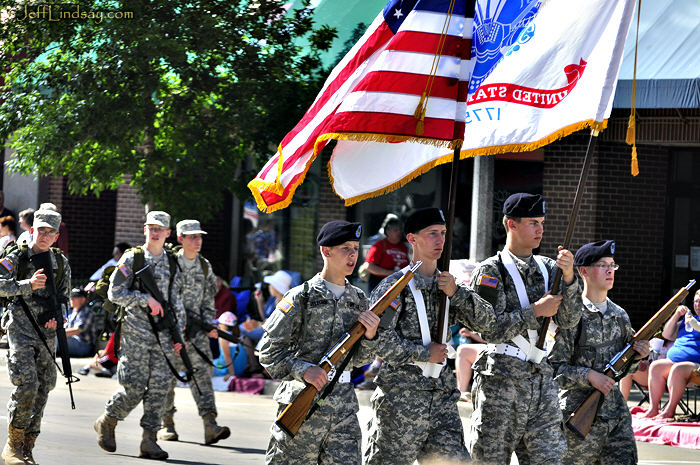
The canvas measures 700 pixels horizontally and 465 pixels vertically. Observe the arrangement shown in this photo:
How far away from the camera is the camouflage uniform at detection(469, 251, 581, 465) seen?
7.45 metres

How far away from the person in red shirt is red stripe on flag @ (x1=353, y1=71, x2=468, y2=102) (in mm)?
8855

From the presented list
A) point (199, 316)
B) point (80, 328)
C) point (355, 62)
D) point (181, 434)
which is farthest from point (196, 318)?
point (80, 328)

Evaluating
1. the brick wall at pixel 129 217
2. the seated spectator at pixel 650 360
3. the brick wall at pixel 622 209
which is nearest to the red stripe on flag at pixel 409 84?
the seated spectator at pixel 650 360

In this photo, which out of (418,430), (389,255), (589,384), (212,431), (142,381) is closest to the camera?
(418,430)

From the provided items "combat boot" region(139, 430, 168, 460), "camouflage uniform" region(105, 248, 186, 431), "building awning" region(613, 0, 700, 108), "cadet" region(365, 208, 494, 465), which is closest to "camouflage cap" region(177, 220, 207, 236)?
"camouflage uniform" region(105, 248, 186, 431)

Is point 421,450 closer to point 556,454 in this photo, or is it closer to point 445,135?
point 556,454

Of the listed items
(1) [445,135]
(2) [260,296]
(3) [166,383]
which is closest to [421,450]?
(1) [445,135]

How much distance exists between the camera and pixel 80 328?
17.8 m

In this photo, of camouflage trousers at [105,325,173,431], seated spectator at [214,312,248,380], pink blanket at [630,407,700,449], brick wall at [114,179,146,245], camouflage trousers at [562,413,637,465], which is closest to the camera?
camouflage trousers at [562,413,637,465]

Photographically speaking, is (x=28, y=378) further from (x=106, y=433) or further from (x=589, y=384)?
(x=589, y=384)

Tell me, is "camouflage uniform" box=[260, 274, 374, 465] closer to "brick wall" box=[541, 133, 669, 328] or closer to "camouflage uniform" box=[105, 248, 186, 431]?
"camouflage uniform" box=[105, 248, 186, 431]

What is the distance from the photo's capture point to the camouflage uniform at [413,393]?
23.2 ft

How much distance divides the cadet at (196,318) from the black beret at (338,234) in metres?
4.64

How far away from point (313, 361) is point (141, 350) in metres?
4.36
